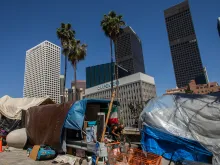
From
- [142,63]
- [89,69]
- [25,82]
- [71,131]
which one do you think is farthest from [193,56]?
[71,131]

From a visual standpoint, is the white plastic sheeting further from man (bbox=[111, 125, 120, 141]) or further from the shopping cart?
the shopping cart

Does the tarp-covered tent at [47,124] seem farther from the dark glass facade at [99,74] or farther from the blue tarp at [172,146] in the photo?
the dark glass facade at [99,74]

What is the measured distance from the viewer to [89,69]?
154 m

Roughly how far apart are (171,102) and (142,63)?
19719cm

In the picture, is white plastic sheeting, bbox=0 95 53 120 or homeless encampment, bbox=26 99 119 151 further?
white plastic sheeting, bbox=0 95 53 120

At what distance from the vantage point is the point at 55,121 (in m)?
10.1

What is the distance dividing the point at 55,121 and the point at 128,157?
5772 millimetres

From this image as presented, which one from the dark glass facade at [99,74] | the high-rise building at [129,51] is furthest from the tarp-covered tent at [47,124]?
the high-rise building at [129,51]

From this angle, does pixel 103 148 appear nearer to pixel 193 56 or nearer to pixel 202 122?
pixel 202 122

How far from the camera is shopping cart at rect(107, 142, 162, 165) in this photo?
19.1ft

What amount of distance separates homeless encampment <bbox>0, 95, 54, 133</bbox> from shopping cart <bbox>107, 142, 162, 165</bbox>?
11.8 metres

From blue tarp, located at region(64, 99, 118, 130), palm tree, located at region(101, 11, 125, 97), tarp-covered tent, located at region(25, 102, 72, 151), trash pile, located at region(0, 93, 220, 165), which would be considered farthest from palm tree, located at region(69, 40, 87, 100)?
blue tarp, located at region(64, 99, 118, 130)

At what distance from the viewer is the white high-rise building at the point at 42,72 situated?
170875 mm

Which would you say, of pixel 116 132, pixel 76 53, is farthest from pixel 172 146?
pixel 76 53
